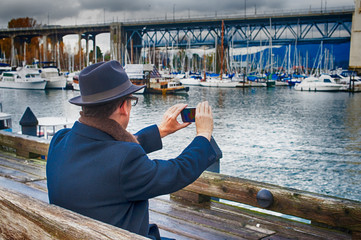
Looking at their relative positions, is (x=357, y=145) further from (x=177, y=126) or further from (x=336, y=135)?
(x=177, y=126)

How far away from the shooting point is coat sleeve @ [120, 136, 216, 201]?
172 cm

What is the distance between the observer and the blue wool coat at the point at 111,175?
173 cm

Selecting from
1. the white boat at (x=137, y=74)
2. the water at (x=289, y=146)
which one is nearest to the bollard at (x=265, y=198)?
the water at (x=289, y=146)

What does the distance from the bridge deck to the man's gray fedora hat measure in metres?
1.89

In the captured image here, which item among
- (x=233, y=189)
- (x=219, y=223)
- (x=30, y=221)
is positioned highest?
(x=30, y=221)

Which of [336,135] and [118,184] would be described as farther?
[336,135]

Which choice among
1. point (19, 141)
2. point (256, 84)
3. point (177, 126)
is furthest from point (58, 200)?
point (256, 84)

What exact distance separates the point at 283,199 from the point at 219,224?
0.64m

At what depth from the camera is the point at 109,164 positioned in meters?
1.73

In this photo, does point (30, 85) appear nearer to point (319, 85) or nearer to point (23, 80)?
point (23, 80)

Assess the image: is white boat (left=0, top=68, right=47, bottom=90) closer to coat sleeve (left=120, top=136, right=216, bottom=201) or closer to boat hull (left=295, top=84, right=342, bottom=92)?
boat hull (left=295, top=84, right=342, bottom=92)

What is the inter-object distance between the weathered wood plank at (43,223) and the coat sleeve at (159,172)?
0.69 feet

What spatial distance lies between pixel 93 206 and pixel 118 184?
0.61 feet

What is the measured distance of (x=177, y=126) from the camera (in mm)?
2479
